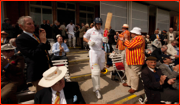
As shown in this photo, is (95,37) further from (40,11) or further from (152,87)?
(40,11)

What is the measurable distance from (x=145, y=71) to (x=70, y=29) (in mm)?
6690

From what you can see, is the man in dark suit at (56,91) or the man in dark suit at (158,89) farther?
the man in dark suit at (158,89)

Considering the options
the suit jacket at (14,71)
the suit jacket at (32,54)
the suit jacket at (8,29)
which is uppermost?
the suit jacket at (8,29)

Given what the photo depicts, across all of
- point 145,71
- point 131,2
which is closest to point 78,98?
point 145,71

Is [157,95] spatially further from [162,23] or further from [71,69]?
[162,23]

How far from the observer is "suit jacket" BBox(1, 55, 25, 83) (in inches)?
84.9

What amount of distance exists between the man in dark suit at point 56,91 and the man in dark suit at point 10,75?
0.84 meters

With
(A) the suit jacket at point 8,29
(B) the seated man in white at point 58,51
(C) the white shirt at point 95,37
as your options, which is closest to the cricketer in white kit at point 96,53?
(C) the white shirt at point 95,37

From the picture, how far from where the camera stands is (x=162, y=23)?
13.4 m

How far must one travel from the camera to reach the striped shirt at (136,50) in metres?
2.72

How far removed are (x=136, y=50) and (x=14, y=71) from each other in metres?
3.03

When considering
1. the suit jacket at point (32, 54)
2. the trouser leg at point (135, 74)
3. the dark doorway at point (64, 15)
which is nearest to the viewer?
the suit jacket at point (32, 54)

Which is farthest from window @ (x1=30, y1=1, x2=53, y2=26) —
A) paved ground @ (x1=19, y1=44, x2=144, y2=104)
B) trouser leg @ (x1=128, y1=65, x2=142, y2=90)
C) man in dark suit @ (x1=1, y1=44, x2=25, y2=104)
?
trouser leg @ (x1=128, y1=65, x2=142, y2=90)

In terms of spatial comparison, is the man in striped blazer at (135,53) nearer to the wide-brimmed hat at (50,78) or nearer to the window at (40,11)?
the wide-brimmed hat at (50,78)
